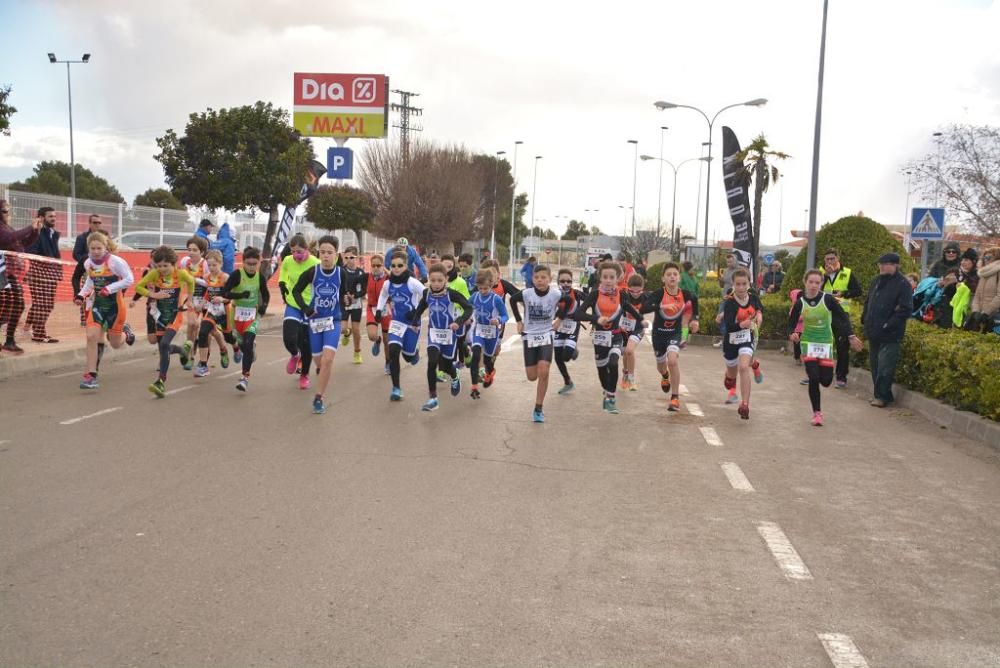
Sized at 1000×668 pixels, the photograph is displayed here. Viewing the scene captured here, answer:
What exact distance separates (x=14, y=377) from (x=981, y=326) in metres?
12.8

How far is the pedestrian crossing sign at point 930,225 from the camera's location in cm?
1838

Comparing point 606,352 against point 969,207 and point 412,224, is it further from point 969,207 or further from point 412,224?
point 412,224

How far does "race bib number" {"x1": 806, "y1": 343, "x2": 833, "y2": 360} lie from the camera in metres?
11.1

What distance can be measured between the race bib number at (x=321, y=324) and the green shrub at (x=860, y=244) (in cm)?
1427

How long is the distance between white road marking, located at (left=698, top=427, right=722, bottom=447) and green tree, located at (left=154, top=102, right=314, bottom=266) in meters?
23.3

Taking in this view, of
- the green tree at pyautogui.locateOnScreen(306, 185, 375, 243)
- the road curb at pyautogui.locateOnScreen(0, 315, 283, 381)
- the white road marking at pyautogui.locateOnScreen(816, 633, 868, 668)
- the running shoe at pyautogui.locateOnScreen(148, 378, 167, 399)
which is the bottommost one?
the road curb at pyautogui.locateOnScreen(0, 315, 283, 381)

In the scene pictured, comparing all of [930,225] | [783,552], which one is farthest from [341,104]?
[783,552]

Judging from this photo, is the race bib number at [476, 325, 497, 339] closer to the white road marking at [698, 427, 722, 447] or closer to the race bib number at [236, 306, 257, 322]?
the race bib number at [236, 306, 257, 322]

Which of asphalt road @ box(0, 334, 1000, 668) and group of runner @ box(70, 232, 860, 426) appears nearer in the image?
asphalt road @ box(0, 334, 1000, 668)

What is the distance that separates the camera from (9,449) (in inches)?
328

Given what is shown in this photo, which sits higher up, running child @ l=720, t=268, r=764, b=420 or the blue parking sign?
the blue parking sign

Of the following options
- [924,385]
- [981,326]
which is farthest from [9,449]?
[981,326]

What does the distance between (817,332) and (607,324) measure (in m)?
2.26

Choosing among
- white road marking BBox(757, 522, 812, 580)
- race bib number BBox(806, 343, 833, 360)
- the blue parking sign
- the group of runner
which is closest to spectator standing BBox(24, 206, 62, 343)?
the group of runner
